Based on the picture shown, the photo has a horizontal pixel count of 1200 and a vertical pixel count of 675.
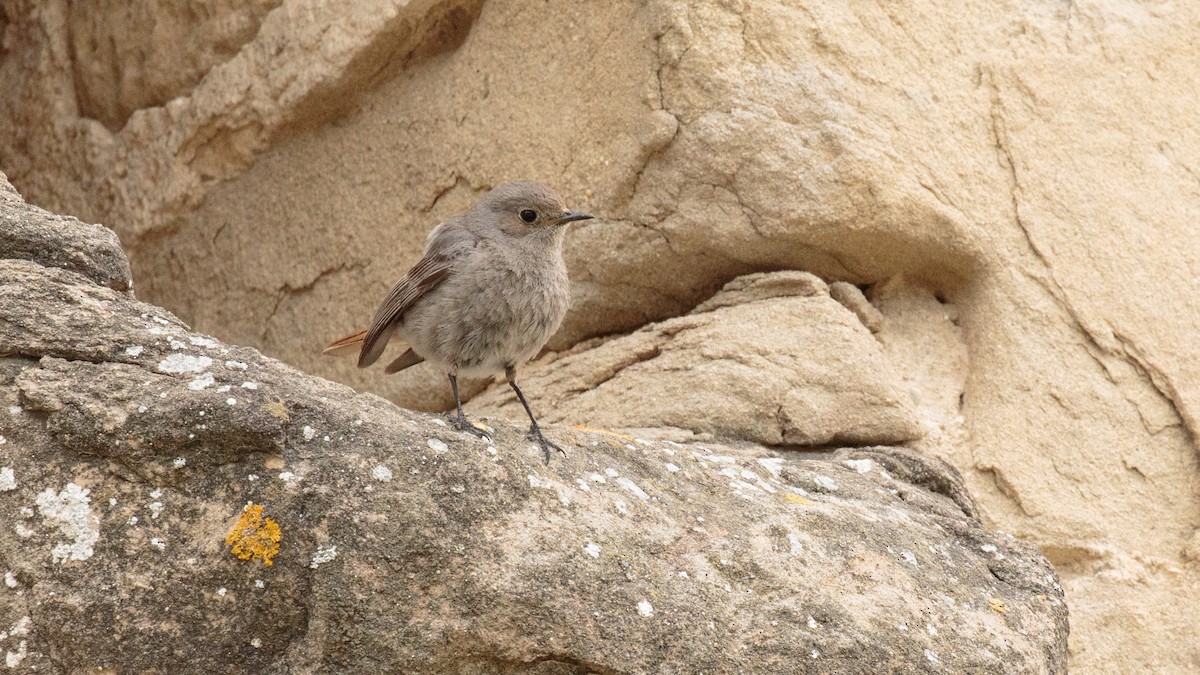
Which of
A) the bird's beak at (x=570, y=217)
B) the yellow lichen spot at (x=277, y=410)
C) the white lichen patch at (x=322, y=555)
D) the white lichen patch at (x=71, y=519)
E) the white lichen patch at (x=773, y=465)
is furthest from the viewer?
the bird's beak at (x=570, y=217)

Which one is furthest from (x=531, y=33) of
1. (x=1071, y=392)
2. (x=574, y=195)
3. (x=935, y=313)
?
(x=1071, y=392)

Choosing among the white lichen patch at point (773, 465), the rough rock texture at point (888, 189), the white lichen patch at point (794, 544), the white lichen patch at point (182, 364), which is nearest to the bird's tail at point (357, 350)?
the rough rock texture at point (888, 189)

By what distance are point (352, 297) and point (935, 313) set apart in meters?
2.66

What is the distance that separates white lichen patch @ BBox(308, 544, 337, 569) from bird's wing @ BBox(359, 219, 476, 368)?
167 centimetres

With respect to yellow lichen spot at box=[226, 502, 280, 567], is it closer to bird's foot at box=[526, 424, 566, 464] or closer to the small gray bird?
bird's foot at box=[526, 424, 566, 464]

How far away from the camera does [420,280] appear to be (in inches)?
186

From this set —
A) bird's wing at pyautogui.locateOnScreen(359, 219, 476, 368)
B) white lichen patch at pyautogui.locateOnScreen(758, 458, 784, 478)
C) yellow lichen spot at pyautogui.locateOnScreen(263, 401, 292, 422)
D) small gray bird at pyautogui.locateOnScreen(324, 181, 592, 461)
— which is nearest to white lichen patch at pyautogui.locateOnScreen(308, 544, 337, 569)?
yellow lichen spot at pyautogui.locateOnScreen(263, 401, 292, 422)

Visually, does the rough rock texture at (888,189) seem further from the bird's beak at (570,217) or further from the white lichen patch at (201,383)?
the white lichen patch at (201,383)

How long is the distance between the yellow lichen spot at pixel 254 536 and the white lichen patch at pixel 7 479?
52 centimetres

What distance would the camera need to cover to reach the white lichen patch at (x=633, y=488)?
387cm

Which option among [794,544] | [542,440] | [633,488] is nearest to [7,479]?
[542,440]

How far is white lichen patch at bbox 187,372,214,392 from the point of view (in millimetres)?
3326

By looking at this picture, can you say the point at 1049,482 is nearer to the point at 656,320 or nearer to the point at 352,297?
the point at 656,320

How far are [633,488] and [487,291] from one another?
108cm
